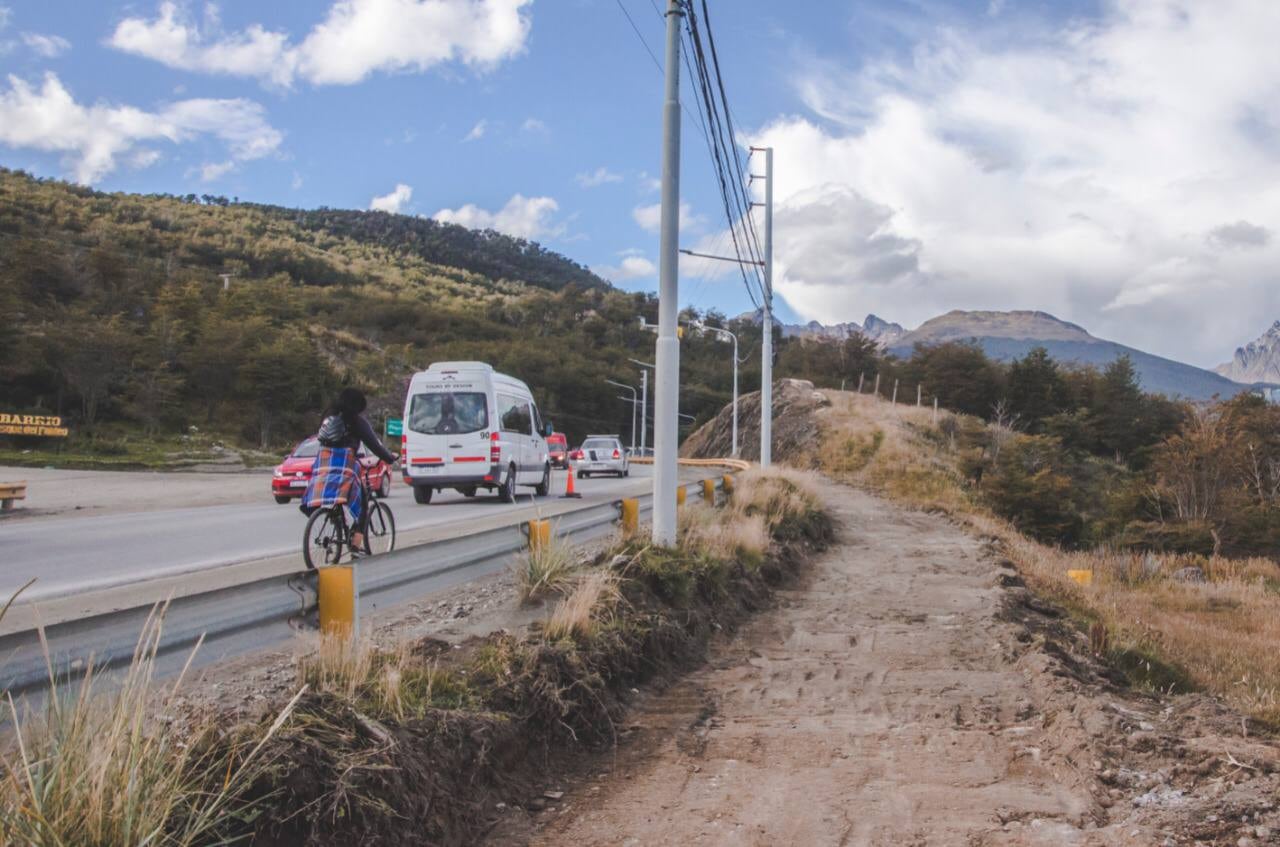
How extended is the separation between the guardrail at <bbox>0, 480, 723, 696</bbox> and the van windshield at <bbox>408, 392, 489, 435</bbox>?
40.1 feet

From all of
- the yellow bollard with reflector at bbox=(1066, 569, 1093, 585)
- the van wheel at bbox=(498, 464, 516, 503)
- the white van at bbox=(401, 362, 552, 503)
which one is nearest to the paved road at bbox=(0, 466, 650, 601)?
the van wheel at bbox=(498, 464, 516, 503)

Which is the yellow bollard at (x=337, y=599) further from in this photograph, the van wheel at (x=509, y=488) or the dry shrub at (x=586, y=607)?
the van wheel at (x=509, y=488)

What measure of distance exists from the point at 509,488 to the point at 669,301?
1108cm

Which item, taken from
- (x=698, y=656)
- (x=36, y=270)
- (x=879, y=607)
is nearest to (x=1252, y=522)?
(x=879, y=607)

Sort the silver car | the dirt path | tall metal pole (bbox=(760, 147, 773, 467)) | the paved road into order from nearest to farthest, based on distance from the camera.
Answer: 1. the dirt path
2. the paved road
3. tall metal pole (bbox=(760, 147, 773, 467))
4. the silver car

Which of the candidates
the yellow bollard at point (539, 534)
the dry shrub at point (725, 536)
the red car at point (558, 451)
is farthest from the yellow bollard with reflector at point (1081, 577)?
the red car at point (558, 451)

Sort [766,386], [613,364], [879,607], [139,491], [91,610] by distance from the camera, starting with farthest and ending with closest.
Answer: [613,364] → [766,386] → [139,491] → [879,607] → [91,610]

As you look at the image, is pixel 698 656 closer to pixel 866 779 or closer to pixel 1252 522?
pixel 866 779

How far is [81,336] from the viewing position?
42812 mm

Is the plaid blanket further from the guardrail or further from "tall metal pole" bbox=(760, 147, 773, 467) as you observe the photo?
"tall metal pole" bbox=(760, 147, 773, 467)

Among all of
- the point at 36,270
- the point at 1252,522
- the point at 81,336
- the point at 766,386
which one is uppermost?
the point at 36,270

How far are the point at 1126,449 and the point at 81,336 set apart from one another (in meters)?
66.3

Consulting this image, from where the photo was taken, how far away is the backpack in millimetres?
9125

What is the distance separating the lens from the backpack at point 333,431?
912cm
